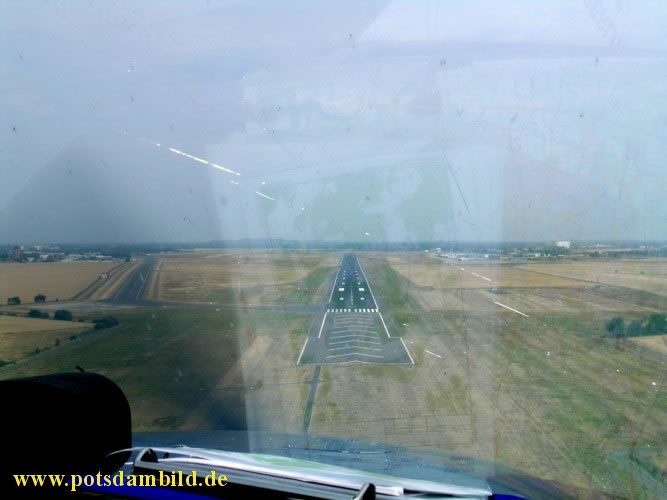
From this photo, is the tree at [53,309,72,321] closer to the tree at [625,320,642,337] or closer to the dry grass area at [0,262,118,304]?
the dry grass area at [0,262,118,304]

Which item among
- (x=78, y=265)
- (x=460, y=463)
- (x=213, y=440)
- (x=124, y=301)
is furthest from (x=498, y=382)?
(x=78, y=265)

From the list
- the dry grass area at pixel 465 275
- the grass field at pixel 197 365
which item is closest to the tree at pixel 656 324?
the dry grass area at pixel 465 275

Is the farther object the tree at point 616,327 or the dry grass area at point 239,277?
the dry grass area at point 239,277

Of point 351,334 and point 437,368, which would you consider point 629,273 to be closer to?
point 437,368

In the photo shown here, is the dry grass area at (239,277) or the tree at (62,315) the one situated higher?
the dry grass area at (239,277)

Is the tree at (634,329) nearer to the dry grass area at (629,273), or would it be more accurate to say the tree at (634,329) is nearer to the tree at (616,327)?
the tree at (616,327)

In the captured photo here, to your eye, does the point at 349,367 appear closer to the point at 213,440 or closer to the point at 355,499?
the point at 213,440

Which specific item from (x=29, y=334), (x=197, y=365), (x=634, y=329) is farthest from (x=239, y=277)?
(x=634, y=329)
